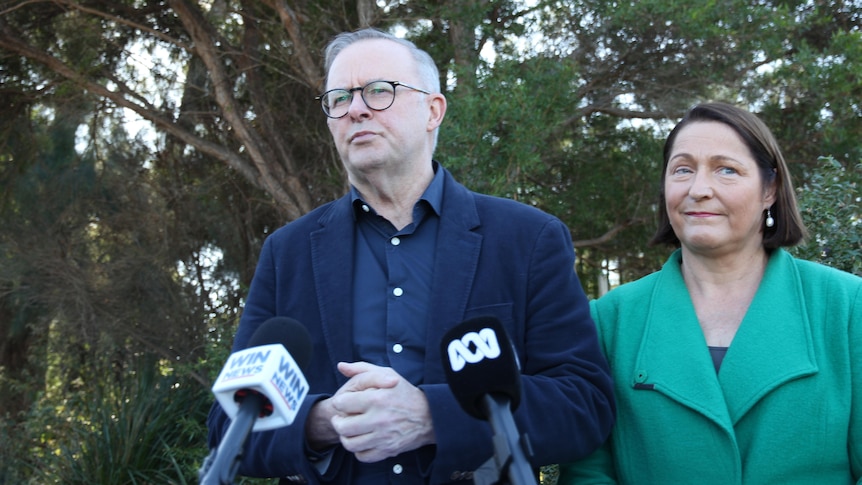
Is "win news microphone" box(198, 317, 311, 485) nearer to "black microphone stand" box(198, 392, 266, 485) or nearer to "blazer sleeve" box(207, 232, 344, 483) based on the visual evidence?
"black microphone stand" box(198, 392, 266, 485)

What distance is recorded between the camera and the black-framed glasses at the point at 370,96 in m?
2.85

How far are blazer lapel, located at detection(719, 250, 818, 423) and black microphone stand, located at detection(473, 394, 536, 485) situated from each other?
112 cm

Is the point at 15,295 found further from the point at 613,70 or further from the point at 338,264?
the point at 338,264

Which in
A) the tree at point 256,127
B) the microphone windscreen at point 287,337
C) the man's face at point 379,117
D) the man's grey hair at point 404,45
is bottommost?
the microphone windscreen at point 287,337

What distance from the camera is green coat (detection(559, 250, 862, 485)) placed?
260 centimetres

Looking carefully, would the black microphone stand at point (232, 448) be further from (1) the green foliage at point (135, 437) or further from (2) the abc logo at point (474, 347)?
(1) the green foliage at point (135, 437)

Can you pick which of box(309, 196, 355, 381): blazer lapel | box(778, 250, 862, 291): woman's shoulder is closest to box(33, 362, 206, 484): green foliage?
box(309, 196, 355, 381): blazer lapel

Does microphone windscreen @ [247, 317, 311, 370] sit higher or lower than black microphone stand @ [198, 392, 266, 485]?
higher

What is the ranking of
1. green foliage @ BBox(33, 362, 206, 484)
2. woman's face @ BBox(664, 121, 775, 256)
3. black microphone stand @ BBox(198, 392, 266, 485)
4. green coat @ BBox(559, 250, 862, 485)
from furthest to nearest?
green foliage @ BBox(33, 362, 206, 484) < woman's face @ BBox(664, 121, 775, 256) < green coat @ BBox(559, 250, 862, 485) < black microphone stand @ BBox(198, 392, 266, 485)

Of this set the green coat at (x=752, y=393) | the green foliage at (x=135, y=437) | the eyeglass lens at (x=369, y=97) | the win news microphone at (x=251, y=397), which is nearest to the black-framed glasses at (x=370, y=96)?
the eyeglass lens at (x=369, y=97)

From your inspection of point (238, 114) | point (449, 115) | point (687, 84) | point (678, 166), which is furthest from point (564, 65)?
point (678, 166)

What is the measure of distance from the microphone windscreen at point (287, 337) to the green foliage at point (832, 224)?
9.07ft

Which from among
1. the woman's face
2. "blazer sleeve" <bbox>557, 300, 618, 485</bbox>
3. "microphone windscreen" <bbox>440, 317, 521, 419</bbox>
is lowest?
"blazer sleeve" <bbox>557, 300, 618, 485</bbox>

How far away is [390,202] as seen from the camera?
292 centimetres
